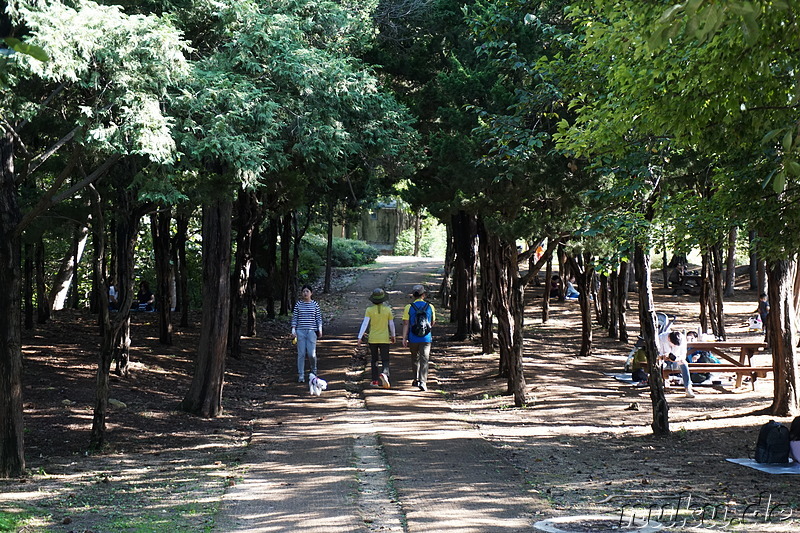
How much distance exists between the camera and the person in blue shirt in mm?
→ 15008

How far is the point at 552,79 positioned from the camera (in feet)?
37.9

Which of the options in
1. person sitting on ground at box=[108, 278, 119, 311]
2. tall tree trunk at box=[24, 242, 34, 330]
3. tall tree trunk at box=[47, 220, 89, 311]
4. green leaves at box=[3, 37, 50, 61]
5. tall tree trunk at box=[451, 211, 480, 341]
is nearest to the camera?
green leaves at box=[3, 37, 50, 61]

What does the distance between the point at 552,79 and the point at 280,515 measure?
7288 millimetres

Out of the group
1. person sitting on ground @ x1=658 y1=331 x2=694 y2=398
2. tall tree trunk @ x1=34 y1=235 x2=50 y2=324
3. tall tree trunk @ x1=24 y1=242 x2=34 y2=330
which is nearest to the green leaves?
person sitting on ground @ x1=658 y1=331 x2=694 y2=398

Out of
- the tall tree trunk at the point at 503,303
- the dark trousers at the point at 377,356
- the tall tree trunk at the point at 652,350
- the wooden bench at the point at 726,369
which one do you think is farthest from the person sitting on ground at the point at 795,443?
the dark trousers at the point at 377,356

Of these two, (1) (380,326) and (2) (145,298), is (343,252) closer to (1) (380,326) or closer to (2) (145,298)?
(2) (145,298)

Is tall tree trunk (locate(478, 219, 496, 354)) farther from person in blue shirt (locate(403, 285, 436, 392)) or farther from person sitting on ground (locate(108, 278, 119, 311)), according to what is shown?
person sitting on ground (locate(108, 278, 119, 311))

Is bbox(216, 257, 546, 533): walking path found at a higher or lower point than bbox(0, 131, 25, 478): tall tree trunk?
lower

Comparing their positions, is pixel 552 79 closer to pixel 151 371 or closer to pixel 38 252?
pixel 151 371

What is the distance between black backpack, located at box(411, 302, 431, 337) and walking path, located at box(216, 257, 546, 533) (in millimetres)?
1185

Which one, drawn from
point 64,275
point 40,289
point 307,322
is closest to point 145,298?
point 64,275

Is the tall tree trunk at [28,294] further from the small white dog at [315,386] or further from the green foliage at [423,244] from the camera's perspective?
the green foliage at [423,244]

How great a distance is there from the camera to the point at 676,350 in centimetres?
1473

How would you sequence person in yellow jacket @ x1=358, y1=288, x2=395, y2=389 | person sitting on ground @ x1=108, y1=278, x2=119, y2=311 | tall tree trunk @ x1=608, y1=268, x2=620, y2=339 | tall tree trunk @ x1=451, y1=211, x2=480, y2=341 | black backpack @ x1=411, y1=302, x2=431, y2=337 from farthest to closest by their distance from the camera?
1. person sitting on ground @ x1=108, y1=278, x2=119, y2=311
2. tall tree trunk @ x1=608, y1=268, x2=620, y2=339
3. tall tree trunk @ x1=451, y1=211, x2=480, y2=341
4. person in yellow jacket @ x1=358, y1=288, x2=395, y2=389
5. black backpack @ x1=411, y1=302, x2=431, y2=337
